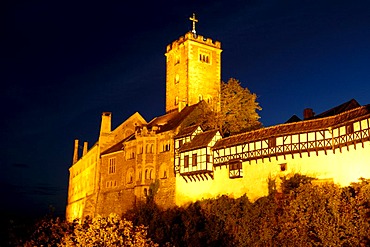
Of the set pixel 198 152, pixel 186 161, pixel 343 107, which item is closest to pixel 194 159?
pixel 198 152

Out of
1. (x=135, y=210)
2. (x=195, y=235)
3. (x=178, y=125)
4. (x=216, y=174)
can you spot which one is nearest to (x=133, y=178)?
(x=135, y=210)

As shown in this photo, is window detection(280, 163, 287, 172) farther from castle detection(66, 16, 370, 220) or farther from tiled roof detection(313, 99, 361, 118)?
tiled roof detection(313, 99, 361, 118)

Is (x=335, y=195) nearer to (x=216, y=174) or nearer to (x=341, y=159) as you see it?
(x=341, y=159)

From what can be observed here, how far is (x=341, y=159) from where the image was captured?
33062 millimetres

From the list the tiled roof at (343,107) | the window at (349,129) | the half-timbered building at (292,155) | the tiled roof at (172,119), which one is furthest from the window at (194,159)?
the window at (349,129)

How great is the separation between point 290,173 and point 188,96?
24683 mm

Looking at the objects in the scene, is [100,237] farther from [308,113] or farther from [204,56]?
[204,56]

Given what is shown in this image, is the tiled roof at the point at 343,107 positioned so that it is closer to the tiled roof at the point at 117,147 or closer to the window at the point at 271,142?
the window at the point at 271,142

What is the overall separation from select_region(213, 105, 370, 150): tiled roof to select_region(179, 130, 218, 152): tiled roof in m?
1.01

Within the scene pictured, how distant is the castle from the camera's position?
3366cm

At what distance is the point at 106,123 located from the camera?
5903 cm

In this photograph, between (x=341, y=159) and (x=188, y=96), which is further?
(x=188, y=96)

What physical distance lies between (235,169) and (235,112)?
36.4 ft

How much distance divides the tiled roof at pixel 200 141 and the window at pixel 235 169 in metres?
3.62
